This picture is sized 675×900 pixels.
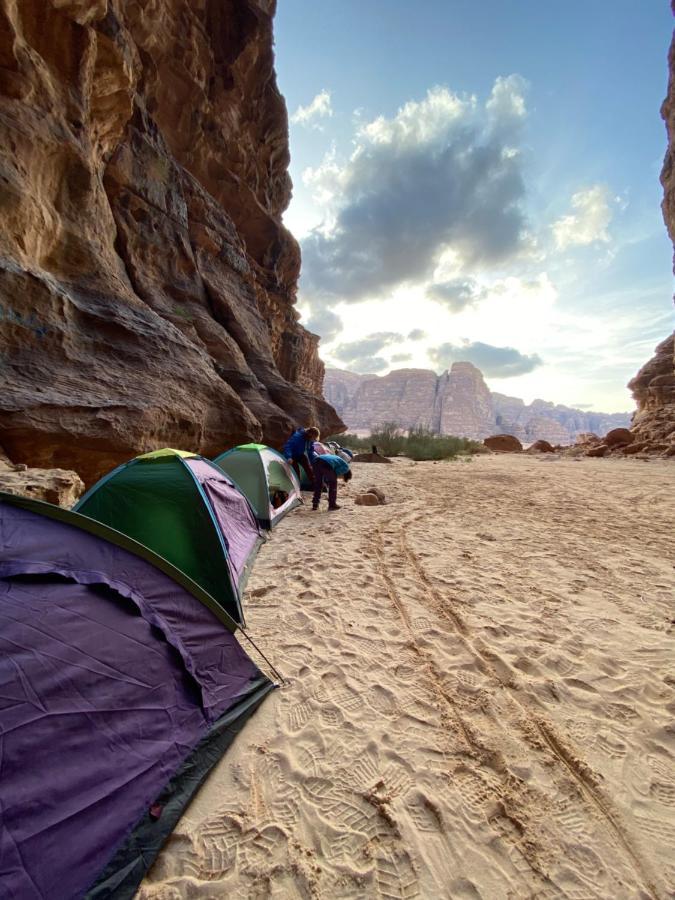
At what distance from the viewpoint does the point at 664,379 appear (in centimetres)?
2603

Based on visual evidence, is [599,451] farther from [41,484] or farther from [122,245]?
[41,484]

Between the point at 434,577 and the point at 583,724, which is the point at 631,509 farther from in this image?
the point at 583,724

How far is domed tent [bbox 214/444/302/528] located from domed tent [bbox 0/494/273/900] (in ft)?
11.7

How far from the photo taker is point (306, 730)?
2.06 metres

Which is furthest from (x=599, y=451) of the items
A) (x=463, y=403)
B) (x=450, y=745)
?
(x=463, y=403)

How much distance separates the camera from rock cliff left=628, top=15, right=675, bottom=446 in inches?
797

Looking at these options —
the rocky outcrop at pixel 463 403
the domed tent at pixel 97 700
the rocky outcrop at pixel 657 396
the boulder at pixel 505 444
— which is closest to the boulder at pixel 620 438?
the rocky outcrop at pixel 657 396

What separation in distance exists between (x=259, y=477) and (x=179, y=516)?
2585 millimetres

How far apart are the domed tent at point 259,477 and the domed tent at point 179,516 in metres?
1.76

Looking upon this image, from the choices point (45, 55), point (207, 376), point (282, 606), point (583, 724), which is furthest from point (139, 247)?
point (583, 724)

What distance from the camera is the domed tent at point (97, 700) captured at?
1252mm

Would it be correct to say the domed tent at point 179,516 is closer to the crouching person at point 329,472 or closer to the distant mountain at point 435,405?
the crouching person at point 329,472

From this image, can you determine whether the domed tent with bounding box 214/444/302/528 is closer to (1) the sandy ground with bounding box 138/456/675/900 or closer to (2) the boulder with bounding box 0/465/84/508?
(1) the sandy ground with bounding box 138/456/675/900

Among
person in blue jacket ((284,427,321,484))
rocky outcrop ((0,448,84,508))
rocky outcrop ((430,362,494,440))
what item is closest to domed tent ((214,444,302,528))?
person in blue jacket ((284,427,321,484))
